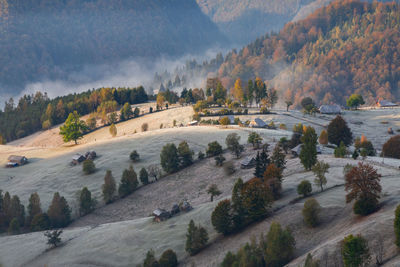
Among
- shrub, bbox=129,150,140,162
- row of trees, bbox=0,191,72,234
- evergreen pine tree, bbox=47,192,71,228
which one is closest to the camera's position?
row of trees, bbox=0,191,72,234

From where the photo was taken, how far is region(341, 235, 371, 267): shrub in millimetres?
32688

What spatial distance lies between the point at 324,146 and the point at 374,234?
61.0m

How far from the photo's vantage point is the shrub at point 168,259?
46.8 meters

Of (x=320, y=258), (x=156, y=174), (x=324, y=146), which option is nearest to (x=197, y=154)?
(x=156, y=174)

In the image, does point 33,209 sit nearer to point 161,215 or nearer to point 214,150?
point 161,215

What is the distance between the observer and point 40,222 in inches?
2945

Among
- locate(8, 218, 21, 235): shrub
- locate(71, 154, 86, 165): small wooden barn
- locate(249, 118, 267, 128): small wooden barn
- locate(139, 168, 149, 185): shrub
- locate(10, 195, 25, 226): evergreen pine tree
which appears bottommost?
locate(8, 218, 21, 235): shrub

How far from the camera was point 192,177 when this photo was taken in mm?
86312

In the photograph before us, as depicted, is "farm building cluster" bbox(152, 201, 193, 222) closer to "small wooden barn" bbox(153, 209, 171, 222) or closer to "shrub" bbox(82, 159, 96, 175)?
"small wooden barn" bbox(153, 209, 171, 222)

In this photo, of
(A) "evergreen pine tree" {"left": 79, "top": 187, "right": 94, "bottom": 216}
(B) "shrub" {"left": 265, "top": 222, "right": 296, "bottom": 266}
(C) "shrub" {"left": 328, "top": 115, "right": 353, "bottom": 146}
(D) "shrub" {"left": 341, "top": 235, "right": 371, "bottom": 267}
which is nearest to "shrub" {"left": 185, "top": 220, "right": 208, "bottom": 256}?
(B) "shrub" {"left": 265, "top": 222, "right": 296, "bottom": 266}

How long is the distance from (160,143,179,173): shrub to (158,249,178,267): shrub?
44.0m

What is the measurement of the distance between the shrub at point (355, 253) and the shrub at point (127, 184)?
57915 mm

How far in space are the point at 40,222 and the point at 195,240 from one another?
39.0 m

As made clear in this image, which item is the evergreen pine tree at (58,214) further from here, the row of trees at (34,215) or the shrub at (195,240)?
the shrub at (195,240)
